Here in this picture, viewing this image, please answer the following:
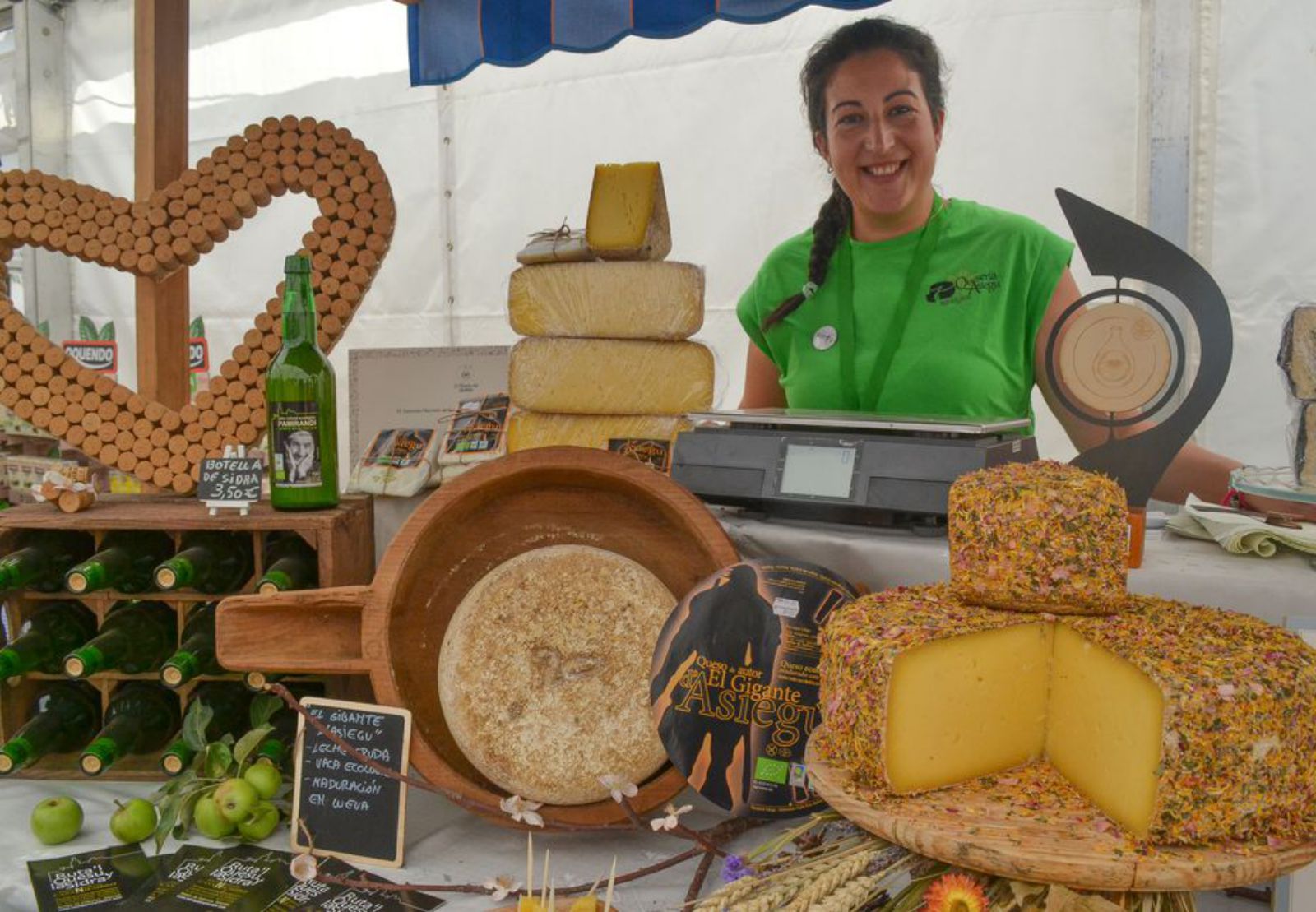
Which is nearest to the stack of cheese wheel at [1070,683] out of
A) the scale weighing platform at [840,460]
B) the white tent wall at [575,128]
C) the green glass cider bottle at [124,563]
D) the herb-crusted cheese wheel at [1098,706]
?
the herb-crusted cheese wheel at [1098,706]

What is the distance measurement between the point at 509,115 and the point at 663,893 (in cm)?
333

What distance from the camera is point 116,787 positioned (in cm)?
142

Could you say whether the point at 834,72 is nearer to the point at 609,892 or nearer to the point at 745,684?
the point at 745,684

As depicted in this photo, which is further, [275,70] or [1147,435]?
[275,70]

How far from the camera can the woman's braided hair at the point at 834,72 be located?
2.10m

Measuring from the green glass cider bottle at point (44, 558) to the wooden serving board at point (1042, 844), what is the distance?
1.23 metres

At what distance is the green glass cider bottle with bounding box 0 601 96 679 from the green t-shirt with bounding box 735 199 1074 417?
147 centimetres

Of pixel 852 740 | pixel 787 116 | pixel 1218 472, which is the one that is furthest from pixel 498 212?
pixel 852 740

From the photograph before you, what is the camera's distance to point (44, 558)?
1.50 m

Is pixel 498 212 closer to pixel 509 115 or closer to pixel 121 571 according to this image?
pixel 509 115

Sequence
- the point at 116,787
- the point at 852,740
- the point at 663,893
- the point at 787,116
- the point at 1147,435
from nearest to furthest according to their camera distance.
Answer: the point at 852,740, the point at 663,893, the point at 1147,435, the point at 116,787, the point at 787,116

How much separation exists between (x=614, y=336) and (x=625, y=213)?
227 mm

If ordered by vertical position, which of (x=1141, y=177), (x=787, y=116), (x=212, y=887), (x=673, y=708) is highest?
(x=787, y=116)

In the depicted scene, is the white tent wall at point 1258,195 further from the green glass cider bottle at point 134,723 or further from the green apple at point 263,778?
the green glass cider bottle at point 134,723
